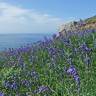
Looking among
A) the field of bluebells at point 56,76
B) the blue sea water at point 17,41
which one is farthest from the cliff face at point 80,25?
the field of bluebells at point 56,76

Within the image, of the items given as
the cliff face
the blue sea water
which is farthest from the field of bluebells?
the cliff face

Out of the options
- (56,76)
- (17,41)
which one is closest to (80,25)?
(56,76)

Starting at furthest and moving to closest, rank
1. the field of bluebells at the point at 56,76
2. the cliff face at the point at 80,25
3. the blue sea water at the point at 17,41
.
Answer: the blue sea water at the point at 17,41
the cliff face at the point at 80,25
the field of bluebells at the point at 56,76

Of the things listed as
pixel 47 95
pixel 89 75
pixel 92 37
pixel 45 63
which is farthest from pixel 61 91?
pixel 92 37

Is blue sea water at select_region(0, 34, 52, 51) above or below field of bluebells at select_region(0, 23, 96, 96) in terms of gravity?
below

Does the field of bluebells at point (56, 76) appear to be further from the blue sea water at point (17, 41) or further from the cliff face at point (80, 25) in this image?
Answer: the cliff face at point (80, 25)

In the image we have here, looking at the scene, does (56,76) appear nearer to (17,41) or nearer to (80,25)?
(80,25)

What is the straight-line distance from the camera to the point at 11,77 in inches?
295

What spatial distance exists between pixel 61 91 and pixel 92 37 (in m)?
4.30

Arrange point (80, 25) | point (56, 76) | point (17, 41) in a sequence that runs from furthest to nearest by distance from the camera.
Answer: point (17, 41), point (80, 25), point (56, 76)

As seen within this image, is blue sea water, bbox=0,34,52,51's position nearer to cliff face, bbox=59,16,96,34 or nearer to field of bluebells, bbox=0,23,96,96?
cliff face, bbox=59,16,96,34

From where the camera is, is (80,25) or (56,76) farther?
(80,25)

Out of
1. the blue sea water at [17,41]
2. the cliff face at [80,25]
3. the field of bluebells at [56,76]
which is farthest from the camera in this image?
the blue sea water at [17,41]

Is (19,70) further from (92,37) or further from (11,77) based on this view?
(92,37)
